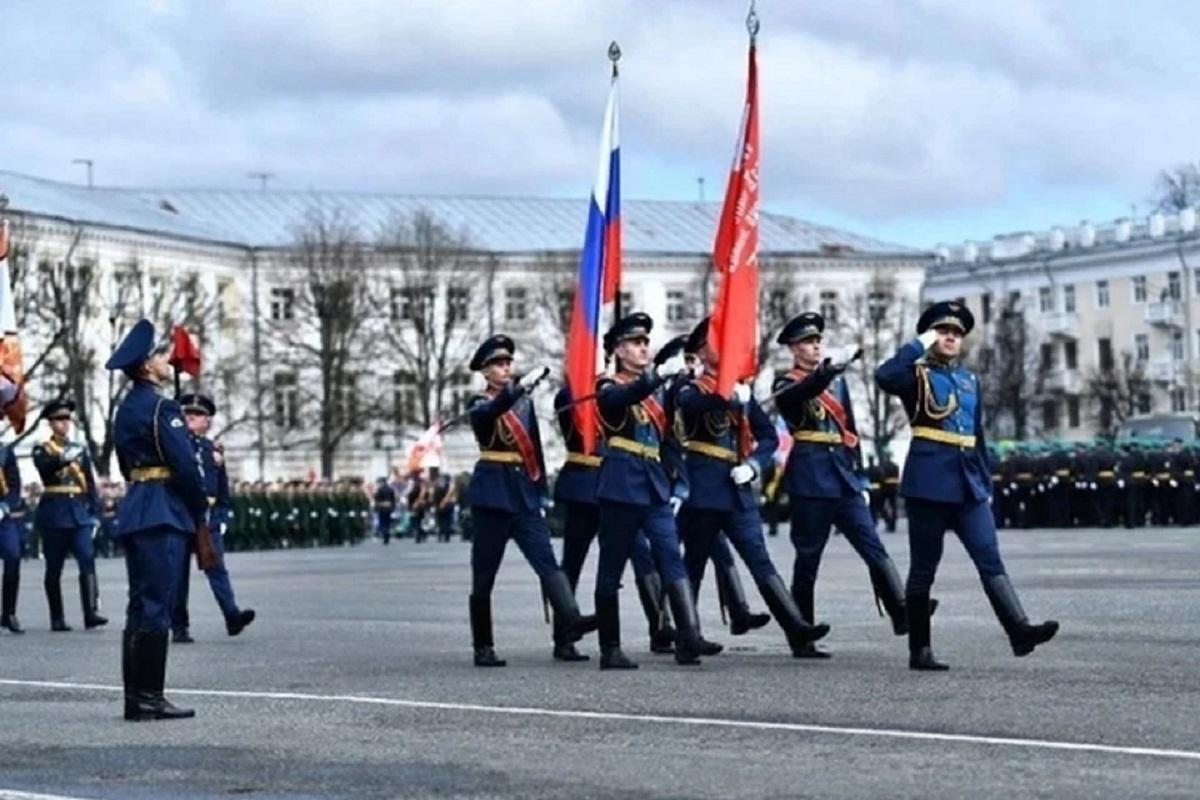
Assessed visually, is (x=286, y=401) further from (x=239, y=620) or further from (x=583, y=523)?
(x=583, y=523)

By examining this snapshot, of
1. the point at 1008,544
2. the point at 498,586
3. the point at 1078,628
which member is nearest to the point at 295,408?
the point at 1008,544

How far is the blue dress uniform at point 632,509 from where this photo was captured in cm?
1888

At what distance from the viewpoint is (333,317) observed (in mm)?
100688

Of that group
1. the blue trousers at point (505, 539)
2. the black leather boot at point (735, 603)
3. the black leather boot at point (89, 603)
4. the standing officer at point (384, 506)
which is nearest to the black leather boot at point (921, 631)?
the black leather boot at point (735, 603)

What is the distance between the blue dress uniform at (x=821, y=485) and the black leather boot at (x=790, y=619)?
0.15m

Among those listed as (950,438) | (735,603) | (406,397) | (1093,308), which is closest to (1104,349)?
(1093,308)

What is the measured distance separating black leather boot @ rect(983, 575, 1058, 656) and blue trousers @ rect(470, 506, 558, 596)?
10.0 ft

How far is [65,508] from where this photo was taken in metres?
26.5

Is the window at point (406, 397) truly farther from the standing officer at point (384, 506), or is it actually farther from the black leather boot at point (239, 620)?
the black leather boot at point (239, 620)

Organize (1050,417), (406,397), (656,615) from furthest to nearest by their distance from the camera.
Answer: (1050,417)
(406,397)
(656,615)

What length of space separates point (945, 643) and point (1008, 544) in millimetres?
25998

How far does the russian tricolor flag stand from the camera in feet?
65.4

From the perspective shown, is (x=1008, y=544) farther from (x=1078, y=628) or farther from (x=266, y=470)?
(x=266, y=470)

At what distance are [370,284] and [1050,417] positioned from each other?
26.1 m
